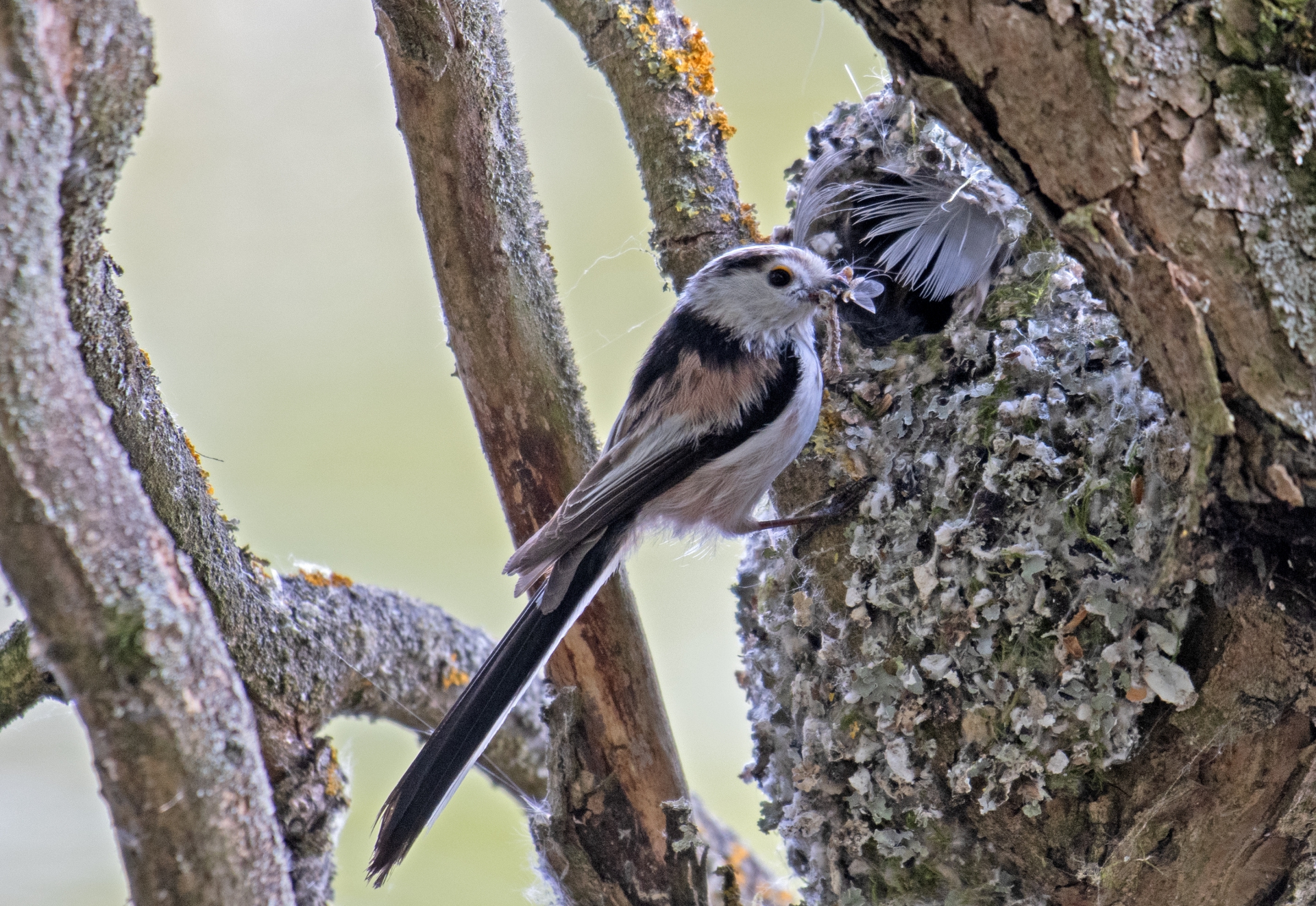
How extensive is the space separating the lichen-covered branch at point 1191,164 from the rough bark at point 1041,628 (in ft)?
0.04

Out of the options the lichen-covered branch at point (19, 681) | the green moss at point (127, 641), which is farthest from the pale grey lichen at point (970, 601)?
the lichen-covered branch at point (19, 681)

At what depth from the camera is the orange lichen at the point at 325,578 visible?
Answer: 8.29 feet

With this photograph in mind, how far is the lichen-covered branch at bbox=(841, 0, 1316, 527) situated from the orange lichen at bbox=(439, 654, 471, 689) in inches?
80.4

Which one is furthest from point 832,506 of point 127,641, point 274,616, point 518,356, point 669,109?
point 127,641

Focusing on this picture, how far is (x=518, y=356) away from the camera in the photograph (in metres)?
2.28

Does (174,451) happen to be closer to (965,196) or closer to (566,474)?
(566,474)

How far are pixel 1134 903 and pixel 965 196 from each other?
161 cm

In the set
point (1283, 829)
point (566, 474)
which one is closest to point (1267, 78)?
point (1283, 829)

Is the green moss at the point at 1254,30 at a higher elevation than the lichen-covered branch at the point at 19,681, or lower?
lower

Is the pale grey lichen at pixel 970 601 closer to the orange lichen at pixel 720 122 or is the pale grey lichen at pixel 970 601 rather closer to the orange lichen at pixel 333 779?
the orange lichen at pixel 720 122

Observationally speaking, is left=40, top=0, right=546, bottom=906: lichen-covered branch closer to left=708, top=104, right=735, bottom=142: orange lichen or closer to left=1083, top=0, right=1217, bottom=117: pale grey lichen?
left=1083, top=0, right=1217, bottom=117: pale grey lichen

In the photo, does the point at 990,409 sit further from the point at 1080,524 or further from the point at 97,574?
the point at 97,574

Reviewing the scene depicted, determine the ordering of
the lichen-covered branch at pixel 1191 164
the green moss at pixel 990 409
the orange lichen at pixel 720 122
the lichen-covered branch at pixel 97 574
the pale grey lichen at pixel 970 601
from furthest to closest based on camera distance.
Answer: the orange lichen at pixel 720 122
the green moss at pixel 990 409
the pale grey lichen at pixel 970 601
the lichen-covered branch at pixel 1191 164
the lichen-covered branch at pixel 97 574

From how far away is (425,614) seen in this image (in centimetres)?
284
